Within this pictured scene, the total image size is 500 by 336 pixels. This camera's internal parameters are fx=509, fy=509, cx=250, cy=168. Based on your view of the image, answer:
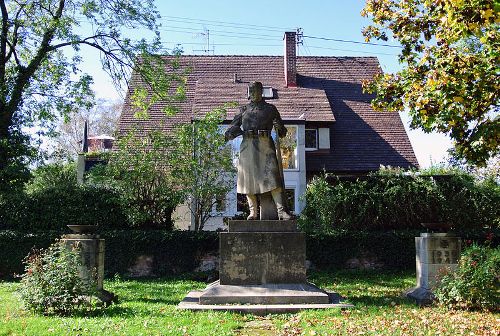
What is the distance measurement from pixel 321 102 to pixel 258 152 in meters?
17.7

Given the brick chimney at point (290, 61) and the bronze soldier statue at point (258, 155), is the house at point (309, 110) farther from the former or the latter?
the bronze soldier statue at point (258, 155)

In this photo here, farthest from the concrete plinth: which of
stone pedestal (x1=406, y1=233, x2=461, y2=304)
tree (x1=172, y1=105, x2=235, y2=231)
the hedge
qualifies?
tree (x1=172, y1=105, x2=235, y2=231)

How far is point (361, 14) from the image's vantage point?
44.7ft

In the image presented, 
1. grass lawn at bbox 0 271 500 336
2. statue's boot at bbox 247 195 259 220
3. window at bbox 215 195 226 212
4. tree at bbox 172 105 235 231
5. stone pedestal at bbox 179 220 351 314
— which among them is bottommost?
grass lawn at bbox 0 271 500 336

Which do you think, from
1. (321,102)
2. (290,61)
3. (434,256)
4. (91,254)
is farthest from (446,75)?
(290,61)

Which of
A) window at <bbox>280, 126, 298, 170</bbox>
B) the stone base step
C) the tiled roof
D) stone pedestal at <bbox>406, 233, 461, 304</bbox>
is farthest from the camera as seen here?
the tiled roof

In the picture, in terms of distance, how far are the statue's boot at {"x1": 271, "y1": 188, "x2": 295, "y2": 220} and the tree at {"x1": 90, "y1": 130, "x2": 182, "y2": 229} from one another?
764 centimetres

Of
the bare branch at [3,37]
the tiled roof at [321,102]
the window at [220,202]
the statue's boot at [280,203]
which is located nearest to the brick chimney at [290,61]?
the tiled roof at [321,102]

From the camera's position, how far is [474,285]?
9.47m

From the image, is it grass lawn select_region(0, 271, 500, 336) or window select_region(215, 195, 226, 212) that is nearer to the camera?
grass lawn select_region(0, 271, 500, 336)

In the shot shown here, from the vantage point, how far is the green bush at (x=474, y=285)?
Result: 9.44m

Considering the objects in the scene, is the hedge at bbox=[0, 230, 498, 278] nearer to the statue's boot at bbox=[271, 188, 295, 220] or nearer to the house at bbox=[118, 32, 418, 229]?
the house at bbox=[118, 32, 418, 229]

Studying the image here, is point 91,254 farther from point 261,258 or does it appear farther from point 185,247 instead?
point 185,247

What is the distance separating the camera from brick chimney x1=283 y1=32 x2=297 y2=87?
2975 cm
